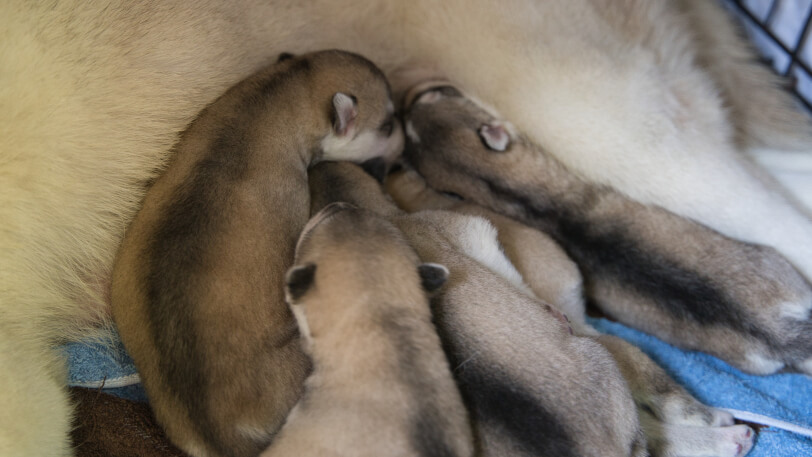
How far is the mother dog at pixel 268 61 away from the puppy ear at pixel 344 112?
0.90 ft

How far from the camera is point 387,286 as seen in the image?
160 cm

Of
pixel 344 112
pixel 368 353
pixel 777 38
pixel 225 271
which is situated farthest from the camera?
pixel 777 38

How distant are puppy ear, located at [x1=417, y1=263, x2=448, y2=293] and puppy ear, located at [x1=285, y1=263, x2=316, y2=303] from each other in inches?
8.7

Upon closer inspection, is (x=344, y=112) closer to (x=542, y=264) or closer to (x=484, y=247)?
(x=484, y=247)

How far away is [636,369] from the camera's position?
1.96 metres

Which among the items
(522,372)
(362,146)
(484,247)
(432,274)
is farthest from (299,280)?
(362,146)

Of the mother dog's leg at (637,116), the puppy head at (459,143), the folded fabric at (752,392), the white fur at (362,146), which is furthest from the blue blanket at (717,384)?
the white fur at (362,146)

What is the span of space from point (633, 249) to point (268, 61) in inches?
Result: 44.4

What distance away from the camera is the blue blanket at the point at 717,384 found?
1902mm

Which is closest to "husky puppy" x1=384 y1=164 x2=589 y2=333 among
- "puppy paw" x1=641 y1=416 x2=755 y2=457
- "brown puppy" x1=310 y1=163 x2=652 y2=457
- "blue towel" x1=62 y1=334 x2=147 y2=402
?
"brown puppy" x1=310 y1=163 x2=652 y2=457

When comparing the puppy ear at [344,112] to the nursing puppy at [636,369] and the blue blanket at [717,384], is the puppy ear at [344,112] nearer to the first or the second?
the nursing puppy at [636,369]

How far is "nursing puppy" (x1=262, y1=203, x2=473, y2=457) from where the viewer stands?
1.48m

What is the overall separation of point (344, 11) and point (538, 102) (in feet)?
2.00

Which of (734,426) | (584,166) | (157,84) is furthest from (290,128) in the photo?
(734,426)
